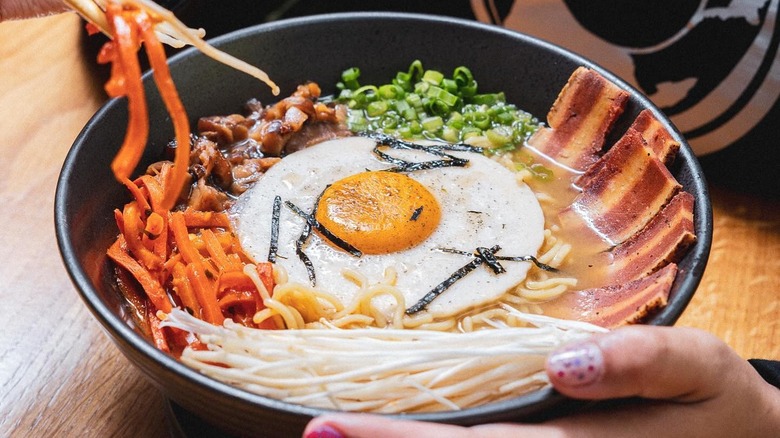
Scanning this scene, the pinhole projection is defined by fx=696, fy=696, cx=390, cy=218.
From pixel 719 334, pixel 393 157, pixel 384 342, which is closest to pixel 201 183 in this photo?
pixel 393 157

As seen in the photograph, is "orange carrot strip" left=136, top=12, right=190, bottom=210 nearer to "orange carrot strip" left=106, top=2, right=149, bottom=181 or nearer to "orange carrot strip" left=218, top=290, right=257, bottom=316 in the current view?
"orange carrot strip" left=106, top=2, right=149, bottom=181

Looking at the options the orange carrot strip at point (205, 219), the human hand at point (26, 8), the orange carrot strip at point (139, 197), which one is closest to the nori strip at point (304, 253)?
the orange carrot strip at point (205, 219)

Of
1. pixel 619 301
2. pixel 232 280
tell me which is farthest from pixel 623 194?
pixel 232 280

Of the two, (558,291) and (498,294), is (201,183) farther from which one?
(558,291)

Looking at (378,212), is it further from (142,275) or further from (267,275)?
(142,275)

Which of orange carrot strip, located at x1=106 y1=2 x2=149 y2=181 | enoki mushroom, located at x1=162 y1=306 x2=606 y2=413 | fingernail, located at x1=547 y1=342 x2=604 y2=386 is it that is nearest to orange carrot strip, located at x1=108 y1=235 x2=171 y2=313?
enoki mushroom, located at x1=162 y1=306 x2=606 y2=413

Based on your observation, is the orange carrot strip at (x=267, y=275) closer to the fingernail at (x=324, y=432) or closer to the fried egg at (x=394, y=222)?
the fried egg at (x=394, y=222)
